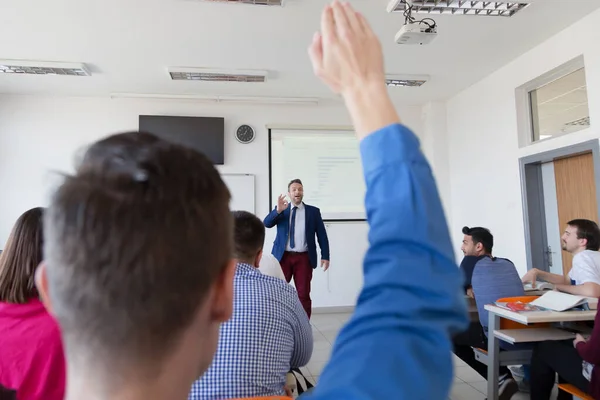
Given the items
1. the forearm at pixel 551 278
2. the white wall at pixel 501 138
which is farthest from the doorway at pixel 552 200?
the forearm at pixel 551 278

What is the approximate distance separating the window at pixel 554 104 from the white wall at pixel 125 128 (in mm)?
1937

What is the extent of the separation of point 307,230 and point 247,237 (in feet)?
9.79

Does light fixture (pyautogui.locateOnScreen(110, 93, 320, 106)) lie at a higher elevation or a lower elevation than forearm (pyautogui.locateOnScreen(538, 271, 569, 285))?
higher

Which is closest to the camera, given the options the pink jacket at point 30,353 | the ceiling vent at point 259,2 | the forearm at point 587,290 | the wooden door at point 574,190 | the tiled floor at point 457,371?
the pink jacket at point 30,353

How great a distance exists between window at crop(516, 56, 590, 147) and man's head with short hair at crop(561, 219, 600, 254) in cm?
132

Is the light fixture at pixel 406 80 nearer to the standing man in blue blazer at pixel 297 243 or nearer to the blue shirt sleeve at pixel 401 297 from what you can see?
the standing man in blue blazer at pixel 297 243

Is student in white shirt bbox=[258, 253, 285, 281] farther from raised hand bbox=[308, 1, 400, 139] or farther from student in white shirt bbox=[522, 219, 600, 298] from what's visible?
raised hand bbox=[308, 1, 400, 139]

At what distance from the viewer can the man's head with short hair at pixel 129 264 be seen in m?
0.37

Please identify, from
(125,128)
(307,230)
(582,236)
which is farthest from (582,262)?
(125,128)

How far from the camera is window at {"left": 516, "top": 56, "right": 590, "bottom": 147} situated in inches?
165

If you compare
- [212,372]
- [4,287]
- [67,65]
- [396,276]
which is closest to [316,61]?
[396,276]

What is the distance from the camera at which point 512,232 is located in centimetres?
500

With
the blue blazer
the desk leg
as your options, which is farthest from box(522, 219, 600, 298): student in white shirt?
the blue blazer

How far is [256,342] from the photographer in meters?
1.30
